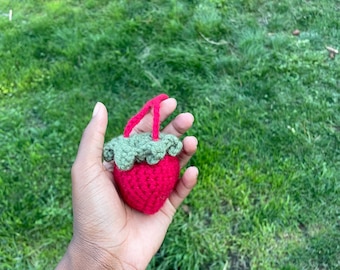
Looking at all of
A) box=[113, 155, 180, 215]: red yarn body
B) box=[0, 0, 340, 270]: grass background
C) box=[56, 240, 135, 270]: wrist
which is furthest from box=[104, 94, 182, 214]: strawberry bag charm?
box=[0, 0, 340, 270]: grass background

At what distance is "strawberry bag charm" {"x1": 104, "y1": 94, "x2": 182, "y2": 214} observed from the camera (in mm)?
1569

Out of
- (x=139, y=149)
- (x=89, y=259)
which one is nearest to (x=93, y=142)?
(x=139, y=149)

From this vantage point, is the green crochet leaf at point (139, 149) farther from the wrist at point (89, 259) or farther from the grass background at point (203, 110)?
the grass background at point (203, 110)

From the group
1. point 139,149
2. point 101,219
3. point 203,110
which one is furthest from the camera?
point 203,110

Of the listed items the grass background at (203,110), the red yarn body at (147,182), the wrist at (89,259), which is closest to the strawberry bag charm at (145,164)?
the red yarn body at (147,182)

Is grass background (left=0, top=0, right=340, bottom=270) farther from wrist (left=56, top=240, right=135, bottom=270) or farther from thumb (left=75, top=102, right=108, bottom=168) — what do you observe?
thumb (left=75, top=102, right=108, bottom=168)

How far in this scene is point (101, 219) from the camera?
1.68 meters

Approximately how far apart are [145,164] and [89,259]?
415mm

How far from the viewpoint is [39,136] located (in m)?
2.56

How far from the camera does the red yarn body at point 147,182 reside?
1605 mm

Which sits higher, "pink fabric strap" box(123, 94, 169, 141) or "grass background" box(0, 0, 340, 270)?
"pink fabric strap" box(123, 94, 169, 141)

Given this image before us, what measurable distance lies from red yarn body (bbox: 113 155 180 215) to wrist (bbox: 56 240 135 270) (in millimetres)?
203

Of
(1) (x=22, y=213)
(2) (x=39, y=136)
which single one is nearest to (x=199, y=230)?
(1) (x=22, y=213)

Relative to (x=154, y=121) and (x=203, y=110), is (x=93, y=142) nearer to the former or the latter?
(x=154, y=121)
